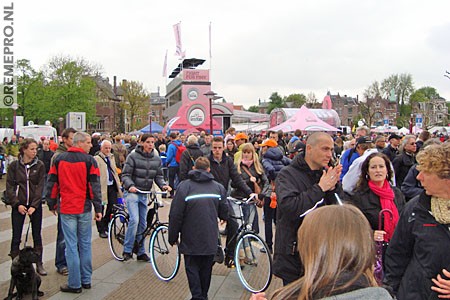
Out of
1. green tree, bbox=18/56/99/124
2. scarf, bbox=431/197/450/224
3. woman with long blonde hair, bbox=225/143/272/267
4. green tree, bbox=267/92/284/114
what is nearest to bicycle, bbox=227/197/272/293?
woman with long blonde hair, bbox=225/143/272/267

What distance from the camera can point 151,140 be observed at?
6.89 m

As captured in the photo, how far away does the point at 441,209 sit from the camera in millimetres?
2762

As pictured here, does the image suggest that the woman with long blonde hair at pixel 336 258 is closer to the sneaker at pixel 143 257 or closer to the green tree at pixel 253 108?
the sneaker at pixel 143 257

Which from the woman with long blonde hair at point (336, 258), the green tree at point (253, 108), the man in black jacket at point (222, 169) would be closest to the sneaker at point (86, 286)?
the man in black jacket at point (222, 169)

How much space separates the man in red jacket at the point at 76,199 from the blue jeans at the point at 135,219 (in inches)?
37.8

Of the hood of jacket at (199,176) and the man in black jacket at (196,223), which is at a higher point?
the hood of jacket at (199,176)

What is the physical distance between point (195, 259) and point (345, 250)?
11.7 feet

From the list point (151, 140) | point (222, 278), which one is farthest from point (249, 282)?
point (151, 140)

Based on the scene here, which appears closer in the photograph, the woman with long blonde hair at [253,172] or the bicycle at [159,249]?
the bicycle at [159,249]

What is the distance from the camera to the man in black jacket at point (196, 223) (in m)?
4.91

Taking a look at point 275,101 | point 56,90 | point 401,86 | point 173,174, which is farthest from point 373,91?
point 173,174

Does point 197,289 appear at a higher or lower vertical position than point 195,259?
lower

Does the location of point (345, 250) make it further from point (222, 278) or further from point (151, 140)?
point (151, 140)

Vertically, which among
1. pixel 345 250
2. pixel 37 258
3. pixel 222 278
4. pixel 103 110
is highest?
pixel 103 110
